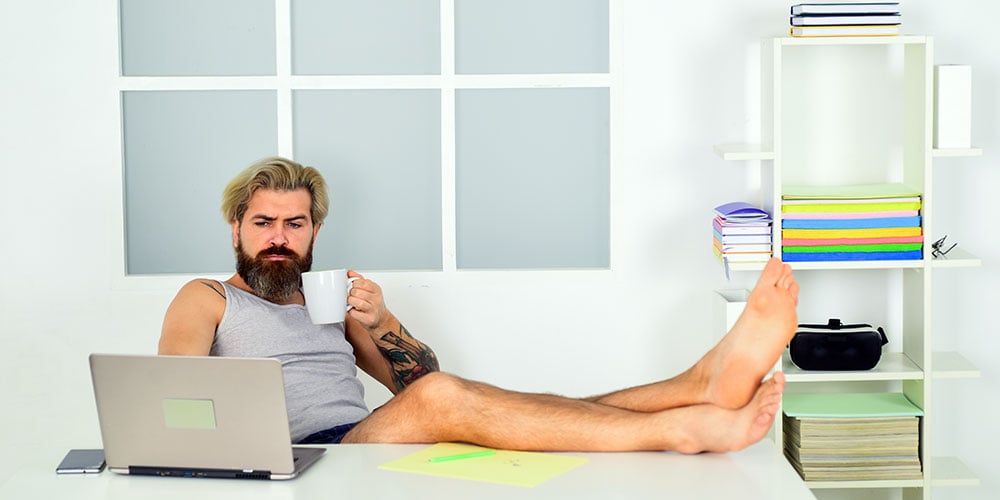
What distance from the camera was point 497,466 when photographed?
202 cm

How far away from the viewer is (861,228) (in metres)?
3.24

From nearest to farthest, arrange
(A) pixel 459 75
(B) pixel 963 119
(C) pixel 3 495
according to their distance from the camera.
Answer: (C) pixel 3 495 < (B) pixel 963 119 < (A) pixel 459 75

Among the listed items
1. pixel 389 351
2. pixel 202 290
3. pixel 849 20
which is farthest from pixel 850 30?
pixel 202 290

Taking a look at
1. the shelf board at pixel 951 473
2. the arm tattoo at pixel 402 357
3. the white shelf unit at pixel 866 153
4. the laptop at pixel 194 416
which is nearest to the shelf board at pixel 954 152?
the white shelf unit at pixel 866 153

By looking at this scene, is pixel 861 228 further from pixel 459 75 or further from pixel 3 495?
pixel 3 495

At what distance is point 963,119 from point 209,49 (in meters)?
2.16

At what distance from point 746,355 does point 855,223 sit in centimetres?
123

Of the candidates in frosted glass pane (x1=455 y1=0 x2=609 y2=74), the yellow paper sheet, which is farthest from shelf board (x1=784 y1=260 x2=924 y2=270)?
the yellow paper sheet

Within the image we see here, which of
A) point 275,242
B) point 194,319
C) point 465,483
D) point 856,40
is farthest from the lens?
point 856,40

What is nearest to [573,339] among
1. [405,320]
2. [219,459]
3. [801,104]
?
[405,320]

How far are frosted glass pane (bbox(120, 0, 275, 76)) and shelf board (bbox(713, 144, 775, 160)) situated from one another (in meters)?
1.35

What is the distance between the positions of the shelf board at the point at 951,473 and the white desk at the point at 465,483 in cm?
149

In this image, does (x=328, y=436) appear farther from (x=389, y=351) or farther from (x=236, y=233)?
(x=236, y=233)

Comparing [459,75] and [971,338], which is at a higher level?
[459,75]
